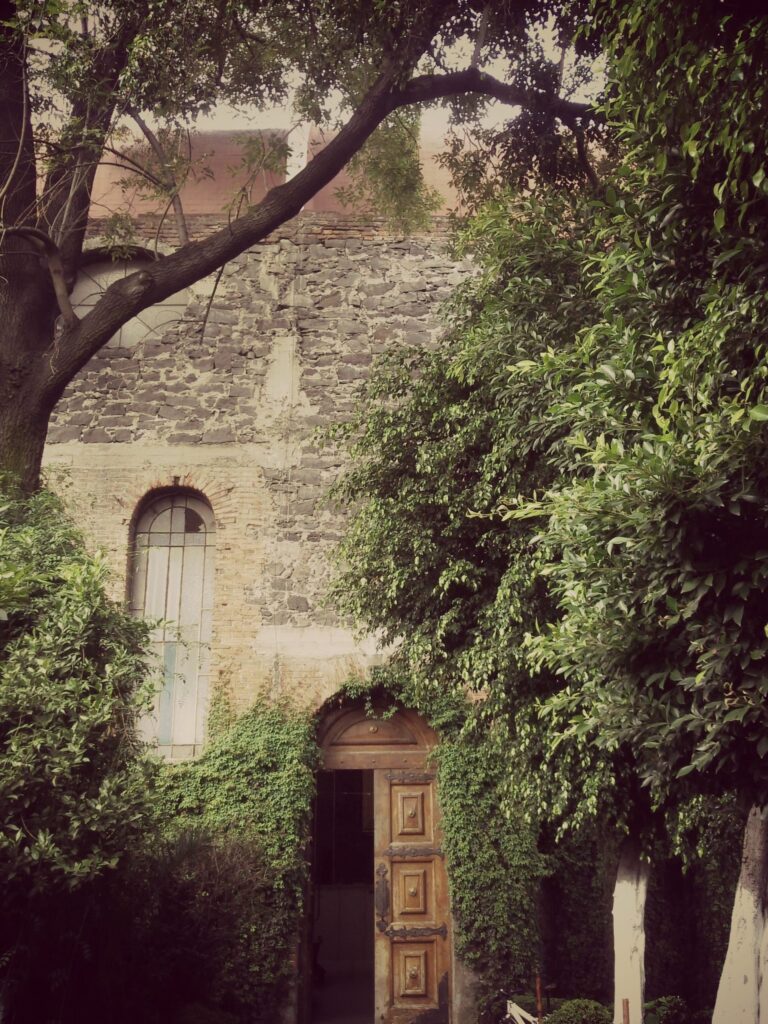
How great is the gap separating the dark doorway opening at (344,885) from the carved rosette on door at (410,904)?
377 cm

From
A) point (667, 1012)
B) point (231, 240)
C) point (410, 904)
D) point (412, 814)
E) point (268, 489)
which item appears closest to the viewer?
point (231, 240)

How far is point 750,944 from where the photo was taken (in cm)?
601

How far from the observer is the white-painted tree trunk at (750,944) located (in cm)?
592

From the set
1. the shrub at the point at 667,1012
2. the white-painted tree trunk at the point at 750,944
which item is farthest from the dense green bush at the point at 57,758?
the shrub at the point at 667,1012

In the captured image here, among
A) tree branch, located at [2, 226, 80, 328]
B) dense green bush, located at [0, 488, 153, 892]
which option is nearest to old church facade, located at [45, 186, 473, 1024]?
tree branch, located at [2, 226, 80, 328]

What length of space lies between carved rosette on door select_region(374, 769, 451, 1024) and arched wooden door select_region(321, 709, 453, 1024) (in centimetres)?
1

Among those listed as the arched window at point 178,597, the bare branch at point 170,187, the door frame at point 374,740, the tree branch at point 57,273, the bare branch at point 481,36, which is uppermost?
the bare branch at point 481,36

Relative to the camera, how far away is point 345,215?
12602 mm

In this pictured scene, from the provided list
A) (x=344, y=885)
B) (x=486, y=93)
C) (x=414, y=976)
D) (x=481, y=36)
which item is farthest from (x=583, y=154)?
(x=344, y=885)

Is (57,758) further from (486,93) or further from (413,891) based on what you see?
(486,93)

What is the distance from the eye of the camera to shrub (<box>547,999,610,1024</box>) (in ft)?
25.6

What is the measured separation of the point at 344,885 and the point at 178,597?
275 inches

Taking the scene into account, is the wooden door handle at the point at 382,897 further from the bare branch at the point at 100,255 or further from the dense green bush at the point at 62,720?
the bare branch at the point at 100,255

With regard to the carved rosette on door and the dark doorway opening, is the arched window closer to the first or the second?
the carved rosette on door
